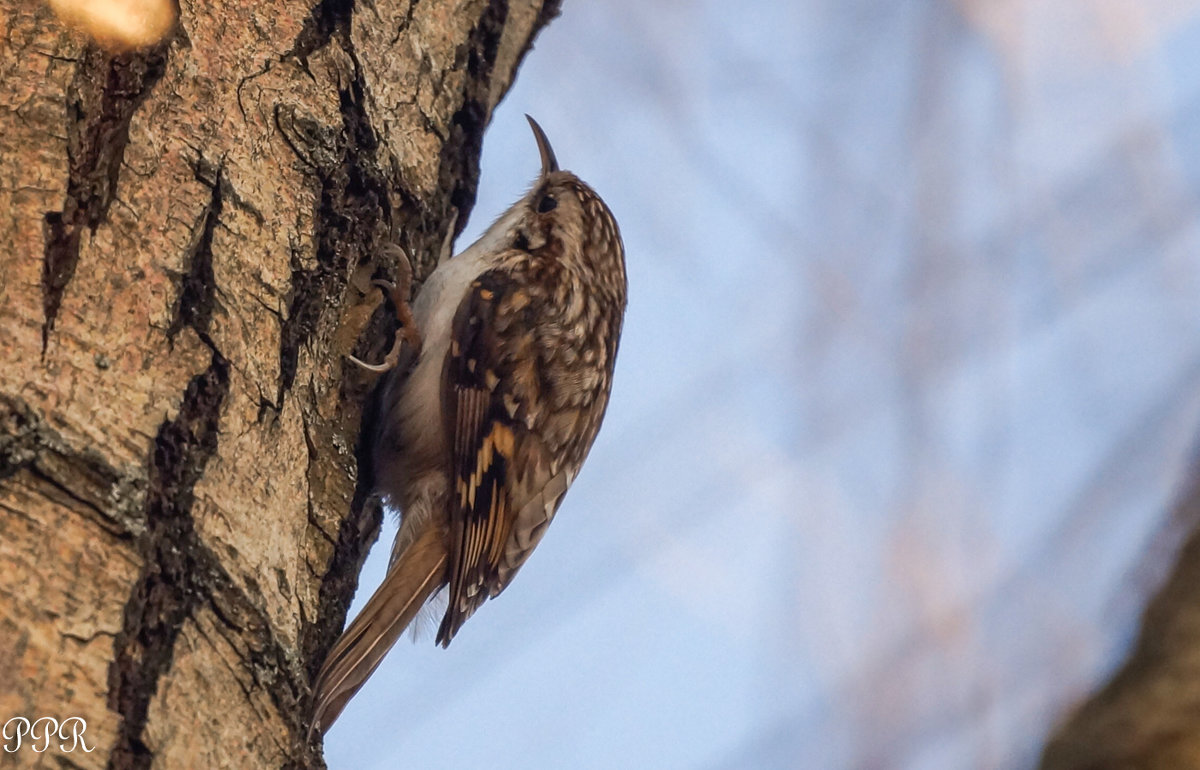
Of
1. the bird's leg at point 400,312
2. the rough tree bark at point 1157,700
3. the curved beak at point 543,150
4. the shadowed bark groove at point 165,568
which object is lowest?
the rough tree bark at point 1157,700

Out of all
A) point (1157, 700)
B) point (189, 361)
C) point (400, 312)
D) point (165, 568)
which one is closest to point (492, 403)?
point (400, 312)

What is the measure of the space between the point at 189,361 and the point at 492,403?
107 cm

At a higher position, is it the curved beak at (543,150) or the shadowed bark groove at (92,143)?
the curved beak at (543,150)

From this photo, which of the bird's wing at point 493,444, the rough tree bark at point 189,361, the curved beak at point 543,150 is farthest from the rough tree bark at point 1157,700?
the curved beak at point 543,150

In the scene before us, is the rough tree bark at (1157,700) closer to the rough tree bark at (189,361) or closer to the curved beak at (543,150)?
the rough tree bark at (189,361)

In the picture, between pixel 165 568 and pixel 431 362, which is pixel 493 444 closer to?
pixel 431 362

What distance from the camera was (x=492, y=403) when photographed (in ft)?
8.06

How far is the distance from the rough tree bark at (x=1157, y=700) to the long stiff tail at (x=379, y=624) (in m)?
0.98

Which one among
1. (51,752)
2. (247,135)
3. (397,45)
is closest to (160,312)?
(247,135)

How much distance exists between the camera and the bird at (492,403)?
7.28 ft

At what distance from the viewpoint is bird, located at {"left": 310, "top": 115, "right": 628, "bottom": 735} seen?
7.28 feet

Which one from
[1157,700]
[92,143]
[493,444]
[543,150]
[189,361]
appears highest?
[543,150]

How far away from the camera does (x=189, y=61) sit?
5.25 feet

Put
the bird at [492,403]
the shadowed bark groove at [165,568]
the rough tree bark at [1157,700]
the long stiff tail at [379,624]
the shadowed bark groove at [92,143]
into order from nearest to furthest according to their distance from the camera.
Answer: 1. the rough tree bark at [1157,700]
2. the shadowed bark groove at [165,568]
3. the shadowed bark groove at [92,143]
4. the long stiff tail at [379,624]
5. the bird at [492,403]
